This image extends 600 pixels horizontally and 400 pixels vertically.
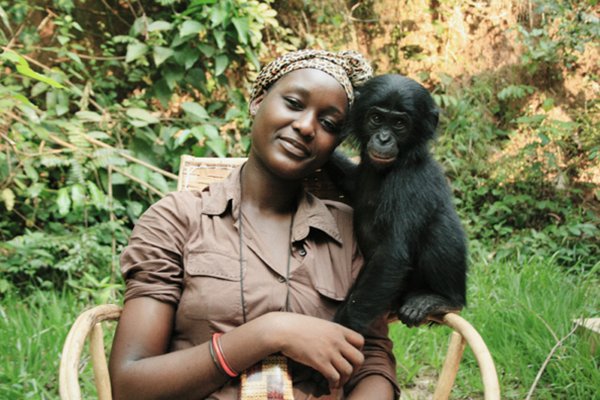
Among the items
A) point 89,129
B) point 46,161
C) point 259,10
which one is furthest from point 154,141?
point 259,10

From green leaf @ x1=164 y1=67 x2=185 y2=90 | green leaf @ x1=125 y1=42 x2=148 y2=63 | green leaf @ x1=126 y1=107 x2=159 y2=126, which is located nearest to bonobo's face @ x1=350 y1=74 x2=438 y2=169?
green leaf @ x1=126 y1=107 x2=159 y2=126

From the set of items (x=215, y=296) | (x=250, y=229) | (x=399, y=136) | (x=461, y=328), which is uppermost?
(x=399, y=136)

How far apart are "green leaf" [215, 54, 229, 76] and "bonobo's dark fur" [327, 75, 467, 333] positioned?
2.00 meters

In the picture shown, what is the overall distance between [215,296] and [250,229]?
280 mm

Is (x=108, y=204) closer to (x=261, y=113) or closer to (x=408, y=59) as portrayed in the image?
(x=261, y=113)

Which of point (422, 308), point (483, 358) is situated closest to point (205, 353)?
point (483, 358)

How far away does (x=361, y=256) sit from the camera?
214 cm

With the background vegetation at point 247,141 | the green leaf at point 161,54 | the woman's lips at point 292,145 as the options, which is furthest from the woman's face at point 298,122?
the green leaf at point 161,54

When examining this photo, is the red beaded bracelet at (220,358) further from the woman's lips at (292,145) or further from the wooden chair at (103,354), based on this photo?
the woman's lips at (292,145)

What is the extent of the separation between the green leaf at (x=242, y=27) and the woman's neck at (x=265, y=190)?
2094mm

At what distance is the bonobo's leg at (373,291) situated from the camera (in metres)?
1.97

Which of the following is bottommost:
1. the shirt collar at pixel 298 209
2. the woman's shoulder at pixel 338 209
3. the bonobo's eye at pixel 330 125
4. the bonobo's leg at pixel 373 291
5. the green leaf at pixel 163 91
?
the bonobo's leg at pixel 373 291

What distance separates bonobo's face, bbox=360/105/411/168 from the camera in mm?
2229

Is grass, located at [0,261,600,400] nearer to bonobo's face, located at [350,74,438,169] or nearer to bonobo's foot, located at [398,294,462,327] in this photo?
bonobo's foot, located at [398,294,462,327]
